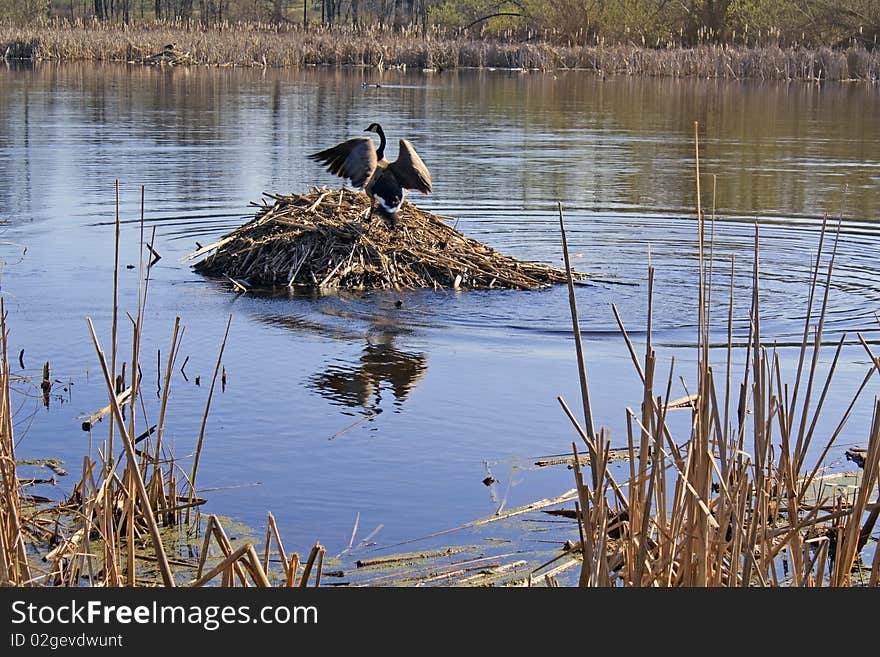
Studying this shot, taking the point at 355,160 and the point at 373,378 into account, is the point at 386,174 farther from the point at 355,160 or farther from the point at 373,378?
the point at 373,378

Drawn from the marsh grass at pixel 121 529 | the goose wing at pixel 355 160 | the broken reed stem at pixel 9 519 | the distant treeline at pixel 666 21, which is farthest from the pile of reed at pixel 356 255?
the distant treeline at pixel 666 21

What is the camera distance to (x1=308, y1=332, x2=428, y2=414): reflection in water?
7.53 metres

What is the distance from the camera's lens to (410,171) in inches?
415

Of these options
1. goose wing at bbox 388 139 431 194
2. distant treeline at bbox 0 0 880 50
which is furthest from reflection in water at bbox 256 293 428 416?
distant treeline at bbox 0 0 880 50

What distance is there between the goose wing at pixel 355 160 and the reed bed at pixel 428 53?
110 feet

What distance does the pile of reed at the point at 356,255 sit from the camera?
1057 centimetres

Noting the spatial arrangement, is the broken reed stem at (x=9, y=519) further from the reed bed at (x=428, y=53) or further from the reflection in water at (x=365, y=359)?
the reed bed at (x=428, y=53)

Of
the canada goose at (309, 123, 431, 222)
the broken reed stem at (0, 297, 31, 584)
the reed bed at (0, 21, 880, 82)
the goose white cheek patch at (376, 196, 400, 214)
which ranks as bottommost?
the broken reed stem at (0, 297, 31, 584)

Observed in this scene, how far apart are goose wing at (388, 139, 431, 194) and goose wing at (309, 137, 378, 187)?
223 millimetres

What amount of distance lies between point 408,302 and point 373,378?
7.26ft

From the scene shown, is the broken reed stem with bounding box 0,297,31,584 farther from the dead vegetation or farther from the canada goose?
the canada goose

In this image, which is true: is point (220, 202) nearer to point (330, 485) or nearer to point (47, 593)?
point (330, 485)

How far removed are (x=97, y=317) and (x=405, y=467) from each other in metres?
3.72

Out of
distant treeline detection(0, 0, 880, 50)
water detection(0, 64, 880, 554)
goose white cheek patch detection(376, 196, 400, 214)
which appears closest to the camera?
water detection(0, 64, 880, 554)
